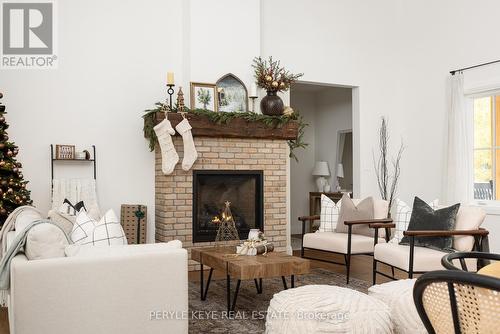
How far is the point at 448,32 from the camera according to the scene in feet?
20.9

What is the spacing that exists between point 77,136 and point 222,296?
2467 mm

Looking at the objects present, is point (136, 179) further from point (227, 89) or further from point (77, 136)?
point (227, 89)

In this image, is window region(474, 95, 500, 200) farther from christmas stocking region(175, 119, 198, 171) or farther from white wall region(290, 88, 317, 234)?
christmas stocking region(175, 119, 198, 171)

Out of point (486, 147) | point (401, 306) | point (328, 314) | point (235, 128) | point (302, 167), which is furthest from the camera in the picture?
point (302, 167)

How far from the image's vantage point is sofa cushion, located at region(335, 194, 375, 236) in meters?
4.84

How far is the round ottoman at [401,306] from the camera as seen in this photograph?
8.15 feet

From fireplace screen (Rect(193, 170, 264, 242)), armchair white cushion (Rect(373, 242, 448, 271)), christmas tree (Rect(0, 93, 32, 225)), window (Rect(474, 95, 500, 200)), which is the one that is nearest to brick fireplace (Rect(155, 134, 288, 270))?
fireplace screen (Rect(193, 170, 264, 242))

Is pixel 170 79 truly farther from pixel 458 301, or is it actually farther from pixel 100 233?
pixel 458 301

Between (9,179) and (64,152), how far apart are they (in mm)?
693

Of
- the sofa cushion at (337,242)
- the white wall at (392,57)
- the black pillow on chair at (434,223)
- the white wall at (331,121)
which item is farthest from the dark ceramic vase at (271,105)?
the white wall at (331,121)

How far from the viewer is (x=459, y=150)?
19.8ft

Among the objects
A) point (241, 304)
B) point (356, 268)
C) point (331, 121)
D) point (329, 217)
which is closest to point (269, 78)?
point (329, 217)

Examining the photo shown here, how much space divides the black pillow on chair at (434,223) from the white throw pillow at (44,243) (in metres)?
2.87

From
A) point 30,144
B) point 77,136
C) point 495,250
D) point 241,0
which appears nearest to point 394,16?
point 241,0
